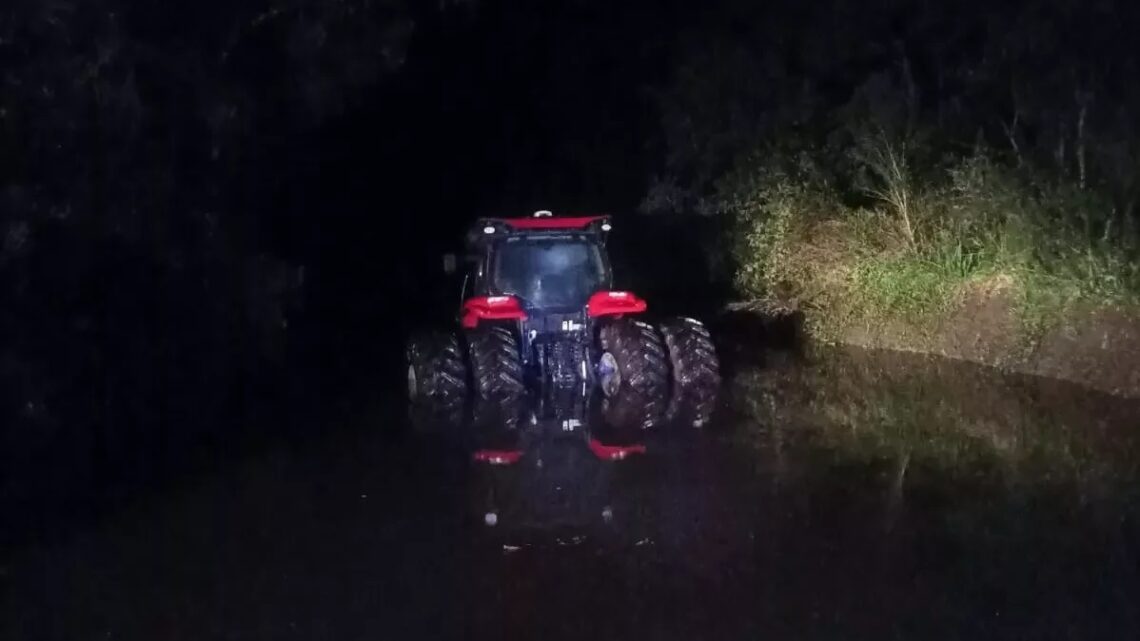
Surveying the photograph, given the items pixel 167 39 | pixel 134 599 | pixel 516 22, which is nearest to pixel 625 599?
pixel 134 599

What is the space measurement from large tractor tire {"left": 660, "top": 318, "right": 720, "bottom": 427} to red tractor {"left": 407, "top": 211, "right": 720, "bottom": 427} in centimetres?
1

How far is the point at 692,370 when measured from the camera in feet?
45.8

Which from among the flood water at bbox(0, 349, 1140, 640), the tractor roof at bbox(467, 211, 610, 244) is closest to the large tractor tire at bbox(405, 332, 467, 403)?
the flood water at bbox(0, 349, 1140, 640)

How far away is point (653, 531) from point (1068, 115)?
11648 millimetres

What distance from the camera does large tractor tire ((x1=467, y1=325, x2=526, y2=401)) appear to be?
520 inches

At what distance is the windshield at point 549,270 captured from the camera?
14.6 m

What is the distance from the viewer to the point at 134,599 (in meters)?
8.16

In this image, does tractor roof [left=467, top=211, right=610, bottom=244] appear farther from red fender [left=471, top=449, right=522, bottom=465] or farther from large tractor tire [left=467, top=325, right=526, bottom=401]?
red fender [left=471, top=449, right=522, bottom=465]

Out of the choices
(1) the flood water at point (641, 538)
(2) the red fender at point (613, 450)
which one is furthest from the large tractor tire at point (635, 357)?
(2) the red fender at point (613, 450)

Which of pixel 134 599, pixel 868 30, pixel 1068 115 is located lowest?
pixel 134 599

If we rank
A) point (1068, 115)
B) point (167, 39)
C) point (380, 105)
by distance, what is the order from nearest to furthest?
1. point (167, 39)
2. point (1068, 115)
3. point (380, 105)

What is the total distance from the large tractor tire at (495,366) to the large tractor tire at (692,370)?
5.19ft

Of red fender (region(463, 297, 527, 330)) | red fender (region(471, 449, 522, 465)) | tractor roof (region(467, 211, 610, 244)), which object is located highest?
tractor roof (region(467, 211, 610, 244))

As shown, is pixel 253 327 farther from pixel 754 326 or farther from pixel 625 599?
pixel 625 599
